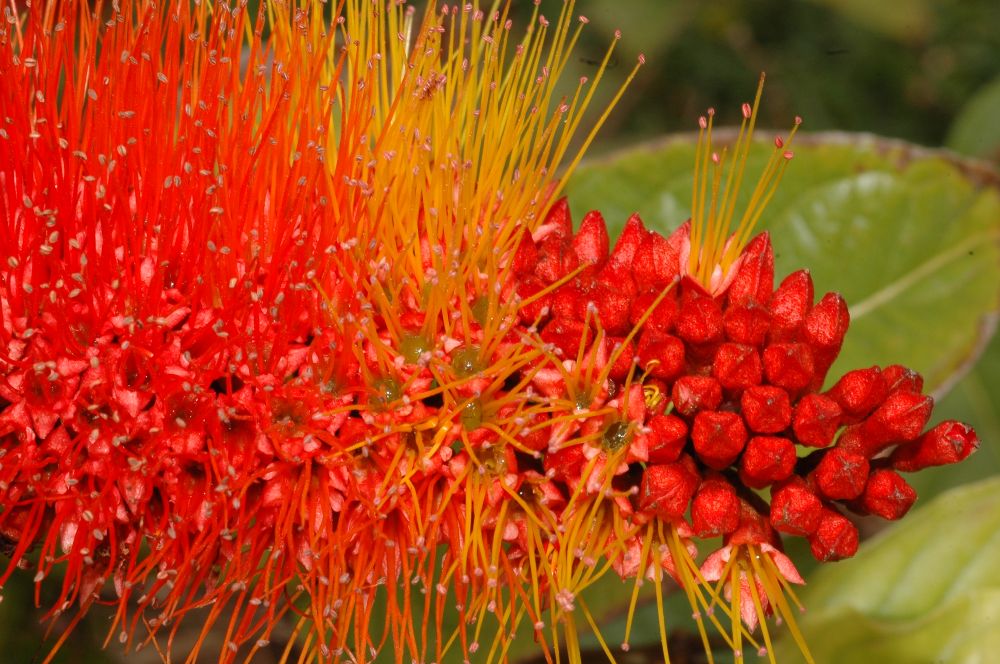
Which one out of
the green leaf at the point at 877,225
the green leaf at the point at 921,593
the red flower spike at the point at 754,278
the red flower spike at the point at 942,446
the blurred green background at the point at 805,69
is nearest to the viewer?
the red flower spike at the point at 942,446

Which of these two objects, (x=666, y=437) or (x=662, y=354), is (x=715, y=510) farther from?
(x=662, y=354)

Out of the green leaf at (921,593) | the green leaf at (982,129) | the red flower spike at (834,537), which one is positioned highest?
the green leaf at (982,129)

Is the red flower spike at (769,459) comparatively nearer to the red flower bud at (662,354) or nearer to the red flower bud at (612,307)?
the red flower bud at (662,354)

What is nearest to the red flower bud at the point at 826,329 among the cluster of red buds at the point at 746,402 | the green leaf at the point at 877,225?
the cluster of red buds at the point at 746,402

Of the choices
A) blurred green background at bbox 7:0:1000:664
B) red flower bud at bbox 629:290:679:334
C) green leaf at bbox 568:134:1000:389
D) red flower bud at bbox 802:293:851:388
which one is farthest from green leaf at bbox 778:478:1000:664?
blurred green background at bbox 7:0:1000:664

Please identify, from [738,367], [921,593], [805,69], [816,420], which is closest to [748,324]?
[738,367]

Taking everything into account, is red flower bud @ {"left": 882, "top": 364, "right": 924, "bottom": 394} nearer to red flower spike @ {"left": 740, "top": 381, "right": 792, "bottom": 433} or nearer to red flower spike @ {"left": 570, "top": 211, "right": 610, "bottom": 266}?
red flower spike @ {"left": 740, "top": 381, "right": 792, "bottom": 433}

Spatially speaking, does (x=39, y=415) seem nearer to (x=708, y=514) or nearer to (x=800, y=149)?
(x=708, y=514)
